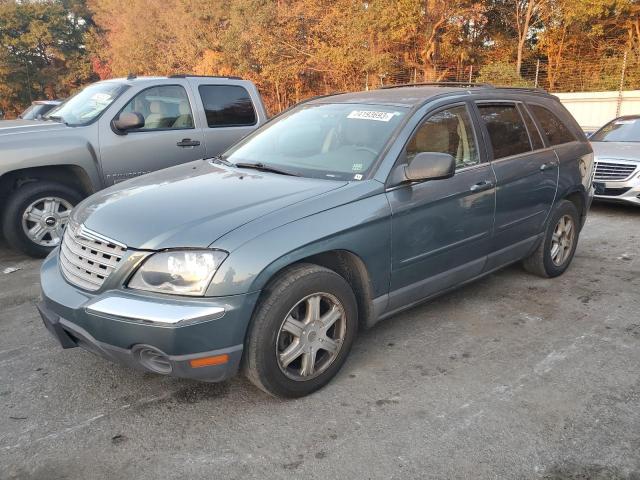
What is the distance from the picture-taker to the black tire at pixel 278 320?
8.61 ft

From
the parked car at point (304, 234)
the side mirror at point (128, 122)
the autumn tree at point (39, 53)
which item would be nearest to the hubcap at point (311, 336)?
the parked car at point (304, 234)

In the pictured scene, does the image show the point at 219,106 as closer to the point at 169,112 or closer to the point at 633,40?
the point at 169,112

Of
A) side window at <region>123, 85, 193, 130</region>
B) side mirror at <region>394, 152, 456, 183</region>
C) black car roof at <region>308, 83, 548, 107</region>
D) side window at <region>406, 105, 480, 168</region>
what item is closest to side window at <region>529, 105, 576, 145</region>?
black car roof at <region>308, 83, 548, 107</region>

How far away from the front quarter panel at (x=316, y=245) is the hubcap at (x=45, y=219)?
3556mm

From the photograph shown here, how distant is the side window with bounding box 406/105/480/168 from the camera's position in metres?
3.47

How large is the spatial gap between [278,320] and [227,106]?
4.58m

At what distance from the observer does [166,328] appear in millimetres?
2420

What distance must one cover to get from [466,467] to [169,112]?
203 inches

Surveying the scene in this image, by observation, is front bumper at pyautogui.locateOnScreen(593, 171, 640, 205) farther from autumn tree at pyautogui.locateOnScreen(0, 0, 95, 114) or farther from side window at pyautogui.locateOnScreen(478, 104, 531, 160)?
autumn tree at pyautogui.locateOnScreen(0, 0, 95, 114)

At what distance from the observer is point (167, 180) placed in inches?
135

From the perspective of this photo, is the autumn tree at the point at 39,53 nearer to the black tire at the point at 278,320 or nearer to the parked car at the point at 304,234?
the parked car at the point at 304,234

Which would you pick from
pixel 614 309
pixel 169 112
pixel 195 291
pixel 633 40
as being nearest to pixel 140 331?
pixel 195 291

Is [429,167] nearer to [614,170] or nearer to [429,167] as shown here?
[429,167]

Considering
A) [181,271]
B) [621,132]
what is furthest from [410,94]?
[621,132]
